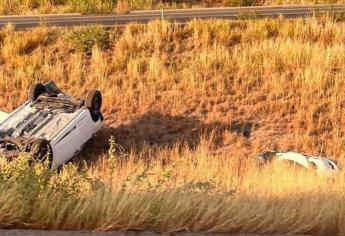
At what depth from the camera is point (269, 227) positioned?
15.3 ft

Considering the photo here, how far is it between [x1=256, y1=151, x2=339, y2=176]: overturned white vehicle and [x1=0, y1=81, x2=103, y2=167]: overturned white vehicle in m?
4.25

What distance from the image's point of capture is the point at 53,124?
49.8ft

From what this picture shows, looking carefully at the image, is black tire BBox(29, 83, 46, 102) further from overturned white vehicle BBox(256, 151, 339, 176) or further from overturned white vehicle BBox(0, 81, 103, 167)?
overturned white vehicle BBox(256, 151, 339, 176)

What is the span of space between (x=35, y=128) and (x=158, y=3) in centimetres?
2087

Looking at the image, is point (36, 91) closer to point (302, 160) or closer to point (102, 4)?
point (302, 160)

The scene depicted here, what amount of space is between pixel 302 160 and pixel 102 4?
68.8 feet

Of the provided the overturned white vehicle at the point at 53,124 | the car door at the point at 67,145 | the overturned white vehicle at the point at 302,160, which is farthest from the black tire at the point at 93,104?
the overturned white vehicle at the point at 302,160

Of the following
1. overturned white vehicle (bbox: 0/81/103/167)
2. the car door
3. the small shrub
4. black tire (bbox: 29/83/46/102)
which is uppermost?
the small shrub

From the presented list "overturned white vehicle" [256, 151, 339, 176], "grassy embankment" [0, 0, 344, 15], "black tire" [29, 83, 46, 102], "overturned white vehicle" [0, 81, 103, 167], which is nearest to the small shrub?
"overturned white vehicle" [0, 81, 103, 167]

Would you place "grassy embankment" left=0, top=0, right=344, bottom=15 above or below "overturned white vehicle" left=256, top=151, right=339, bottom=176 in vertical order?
above

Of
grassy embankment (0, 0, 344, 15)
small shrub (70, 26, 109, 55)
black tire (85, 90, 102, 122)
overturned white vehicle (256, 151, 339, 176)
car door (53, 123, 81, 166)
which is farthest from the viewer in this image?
grassy embankment (0, 0, 344, 15)

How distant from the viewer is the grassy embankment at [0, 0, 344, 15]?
102 feet

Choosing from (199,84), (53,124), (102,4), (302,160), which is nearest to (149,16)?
(102,4)

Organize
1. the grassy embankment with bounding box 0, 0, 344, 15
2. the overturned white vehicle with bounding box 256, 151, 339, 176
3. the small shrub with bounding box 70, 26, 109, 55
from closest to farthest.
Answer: the overturned white vehicle with bounding box 256, 151, 339, 176, the small shrub with bounding box 70, 26, 109, 55, the grassy embankment with bounding box 0, 0, 344, 15
